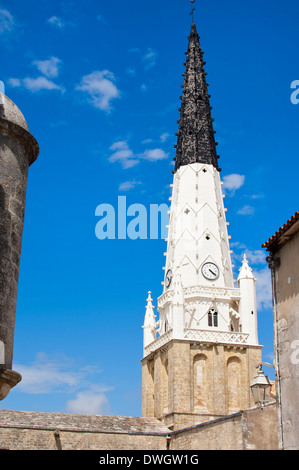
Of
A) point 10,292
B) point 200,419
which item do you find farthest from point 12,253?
point 200,419

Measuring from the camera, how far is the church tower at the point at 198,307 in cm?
3619

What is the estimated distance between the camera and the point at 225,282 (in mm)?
40312

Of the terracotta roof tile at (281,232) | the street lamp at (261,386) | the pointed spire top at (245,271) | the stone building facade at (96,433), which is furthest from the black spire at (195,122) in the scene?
the street lamp at (261,386)

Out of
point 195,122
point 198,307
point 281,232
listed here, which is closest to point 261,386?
point 281,232

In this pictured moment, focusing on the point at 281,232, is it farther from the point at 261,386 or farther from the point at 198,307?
the point at 198,307

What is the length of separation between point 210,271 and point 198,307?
244cm

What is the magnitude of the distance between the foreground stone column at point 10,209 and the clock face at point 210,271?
31889 millimetres

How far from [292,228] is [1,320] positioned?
28.0ft

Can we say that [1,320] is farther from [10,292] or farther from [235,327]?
[235,327]

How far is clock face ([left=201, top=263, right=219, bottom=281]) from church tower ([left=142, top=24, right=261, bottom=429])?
0.06 metres

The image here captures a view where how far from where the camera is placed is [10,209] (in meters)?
8.02

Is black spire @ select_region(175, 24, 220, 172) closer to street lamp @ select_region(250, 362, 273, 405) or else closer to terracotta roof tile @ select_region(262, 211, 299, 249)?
terracotta roof tile @ select_region(262, 211, 299, 249)

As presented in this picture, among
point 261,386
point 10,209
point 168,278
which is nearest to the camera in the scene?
point 10,209
